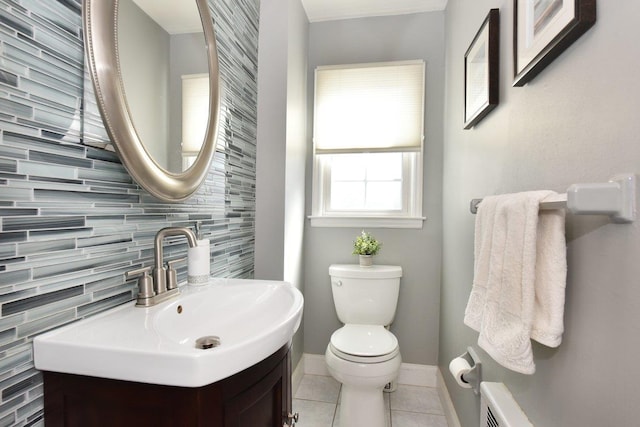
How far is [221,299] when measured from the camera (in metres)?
1.02

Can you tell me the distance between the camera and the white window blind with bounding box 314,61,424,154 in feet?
6.77

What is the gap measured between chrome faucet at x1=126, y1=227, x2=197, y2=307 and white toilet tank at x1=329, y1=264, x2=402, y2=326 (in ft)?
3.76

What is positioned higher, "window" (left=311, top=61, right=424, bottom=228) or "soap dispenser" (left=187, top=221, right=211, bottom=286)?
"window" (left=311, top=61, right=424, bottom=228)

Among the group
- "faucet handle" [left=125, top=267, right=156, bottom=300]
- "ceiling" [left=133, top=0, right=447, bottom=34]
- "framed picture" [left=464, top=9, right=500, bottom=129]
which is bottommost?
"faucet handle" [left=125, top=267, right=156, bottom=300]

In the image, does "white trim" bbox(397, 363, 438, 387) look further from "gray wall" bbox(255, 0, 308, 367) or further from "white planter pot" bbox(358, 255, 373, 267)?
"gray wall" bbox(255, 0, 308, 367)

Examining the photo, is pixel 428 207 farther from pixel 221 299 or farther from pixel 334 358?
pixel 221 299

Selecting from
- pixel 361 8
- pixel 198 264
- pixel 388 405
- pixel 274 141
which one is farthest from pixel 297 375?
pixel 361 8

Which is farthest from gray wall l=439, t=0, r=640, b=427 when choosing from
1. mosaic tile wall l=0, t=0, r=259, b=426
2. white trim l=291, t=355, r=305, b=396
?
white trim l=291, t=355, r=305, b=396

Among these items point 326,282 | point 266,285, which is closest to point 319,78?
point 326,282

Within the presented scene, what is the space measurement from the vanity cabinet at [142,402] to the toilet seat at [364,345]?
3.04ft

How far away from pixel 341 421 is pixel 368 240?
99cm

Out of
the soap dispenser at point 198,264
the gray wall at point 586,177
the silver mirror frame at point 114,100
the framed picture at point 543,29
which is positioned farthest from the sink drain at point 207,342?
the framed picture at point 543,29

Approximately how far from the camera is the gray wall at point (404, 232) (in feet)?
6.77

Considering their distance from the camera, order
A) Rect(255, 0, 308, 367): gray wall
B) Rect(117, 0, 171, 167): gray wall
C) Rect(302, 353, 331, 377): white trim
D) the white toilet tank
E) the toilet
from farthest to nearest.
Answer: Rect(302, 353, 331, 377): white trim → the white toilet tank → Rect(255, 0, 308, 367): gray wall → the toilet → Rect(117, 0, 171, 167): gray wall
